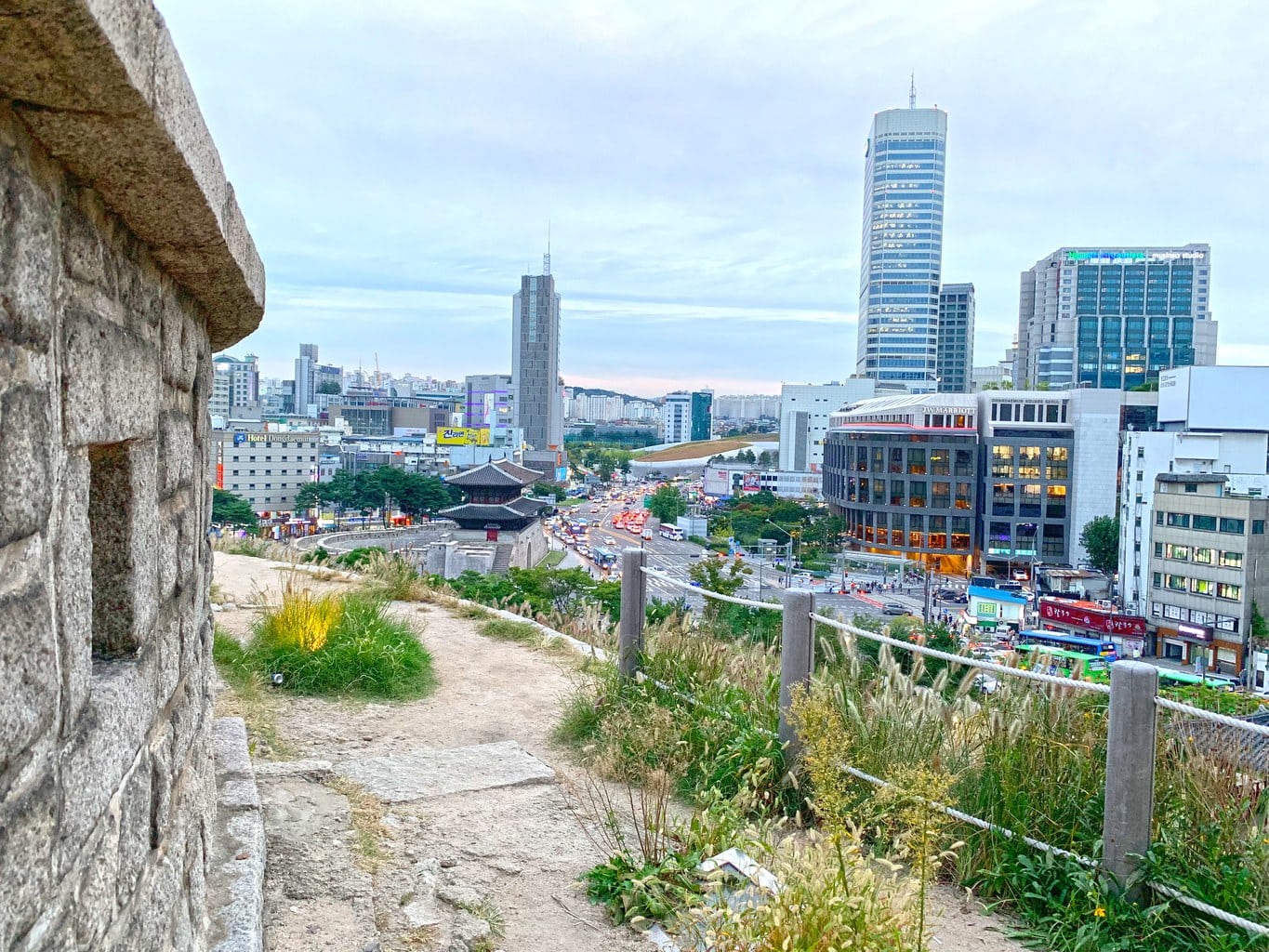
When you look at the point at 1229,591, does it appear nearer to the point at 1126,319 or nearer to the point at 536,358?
the point at 1126,319

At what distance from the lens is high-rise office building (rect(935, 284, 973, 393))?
131750 mm

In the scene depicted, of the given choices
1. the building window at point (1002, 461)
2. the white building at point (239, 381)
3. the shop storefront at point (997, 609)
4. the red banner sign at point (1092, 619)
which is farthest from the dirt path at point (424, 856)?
the white building at point (239, 381)

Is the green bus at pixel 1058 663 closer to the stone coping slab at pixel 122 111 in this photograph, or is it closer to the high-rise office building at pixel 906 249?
the stone coping slab at pixel 122 111

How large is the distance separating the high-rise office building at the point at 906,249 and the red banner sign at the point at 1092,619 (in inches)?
3166

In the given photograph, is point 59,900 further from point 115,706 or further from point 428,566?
point 428,566

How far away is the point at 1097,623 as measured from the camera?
128 feet

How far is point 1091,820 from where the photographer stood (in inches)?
124

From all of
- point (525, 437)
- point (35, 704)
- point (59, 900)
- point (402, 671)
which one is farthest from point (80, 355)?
point (525, 437)

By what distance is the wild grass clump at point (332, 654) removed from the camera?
221 inches

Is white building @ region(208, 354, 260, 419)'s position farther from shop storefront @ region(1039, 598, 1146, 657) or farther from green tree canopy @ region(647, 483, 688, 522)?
shop storefront @ region(1039, 598, 1146, 657)

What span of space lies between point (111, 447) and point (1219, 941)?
306 centimetres

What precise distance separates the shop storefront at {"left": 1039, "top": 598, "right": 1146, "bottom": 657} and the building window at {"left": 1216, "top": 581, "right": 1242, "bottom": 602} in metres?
3.20

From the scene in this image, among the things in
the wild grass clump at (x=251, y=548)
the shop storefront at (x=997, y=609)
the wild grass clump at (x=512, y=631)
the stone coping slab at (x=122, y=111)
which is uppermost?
the stone coping slab at (x=122, y=111)

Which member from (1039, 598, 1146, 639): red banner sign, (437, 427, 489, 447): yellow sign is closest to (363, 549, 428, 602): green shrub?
(1039, 598, 1146, 639): red banner sign
